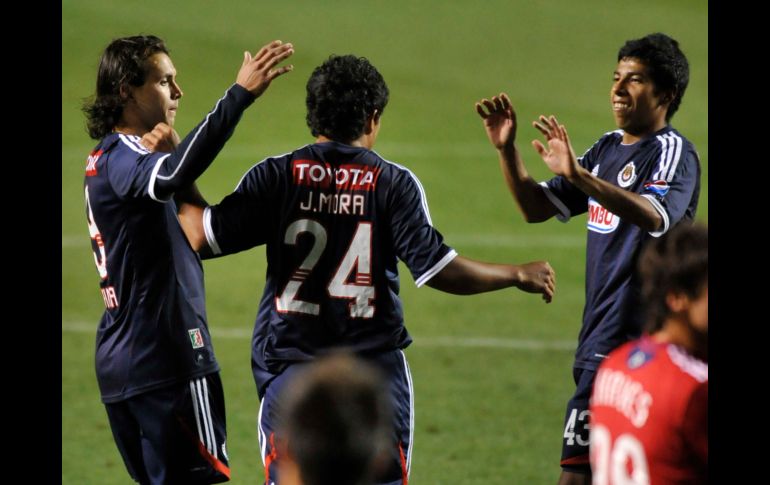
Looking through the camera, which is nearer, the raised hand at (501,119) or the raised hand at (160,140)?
the raised hand at (160,140)

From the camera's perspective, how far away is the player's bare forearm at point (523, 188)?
5.72 meters

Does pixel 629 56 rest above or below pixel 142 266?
above

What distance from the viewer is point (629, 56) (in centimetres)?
565

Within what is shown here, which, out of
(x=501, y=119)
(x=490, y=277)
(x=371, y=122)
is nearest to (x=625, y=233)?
(x=501, y=119)

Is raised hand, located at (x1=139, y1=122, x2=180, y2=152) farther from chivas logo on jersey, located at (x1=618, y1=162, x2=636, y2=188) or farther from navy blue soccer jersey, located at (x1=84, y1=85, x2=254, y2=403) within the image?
chivas logo on jersey, located at (x1=618, y1=162, x2=636, y2=188)

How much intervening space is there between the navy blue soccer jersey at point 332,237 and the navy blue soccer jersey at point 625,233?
40.8 inches

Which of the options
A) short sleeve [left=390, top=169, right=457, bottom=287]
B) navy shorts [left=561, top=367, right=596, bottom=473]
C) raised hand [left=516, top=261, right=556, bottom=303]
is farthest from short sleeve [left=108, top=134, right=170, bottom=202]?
navy shorts [left=561, top=367, right=596, bottom=473]

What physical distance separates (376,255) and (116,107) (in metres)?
1.39

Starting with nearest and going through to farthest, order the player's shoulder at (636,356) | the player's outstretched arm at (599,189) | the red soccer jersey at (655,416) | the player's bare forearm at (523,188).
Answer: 1. the red soccer jersey at (655,416)
2. the player's shoulder at (636,356)
3. the player's outstretched arm at (599,189)
4. the player's bare forearm at (523,188)

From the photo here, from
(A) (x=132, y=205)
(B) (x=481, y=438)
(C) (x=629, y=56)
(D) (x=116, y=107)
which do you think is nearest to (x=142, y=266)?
(A) (x=132, y=205)

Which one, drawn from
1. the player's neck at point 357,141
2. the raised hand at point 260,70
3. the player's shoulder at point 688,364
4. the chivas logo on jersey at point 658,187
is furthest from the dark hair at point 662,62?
the player's shoulder at point 688,364

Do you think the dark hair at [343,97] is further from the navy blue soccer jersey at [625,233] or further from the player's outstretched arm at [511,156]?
the navy blue soccer jersey at [625,233]

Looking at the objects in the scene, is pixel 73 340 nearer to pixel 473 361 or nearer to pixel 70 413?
pixel 70 413

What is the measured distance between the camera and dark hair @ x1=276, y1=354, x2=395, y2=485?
2629 millimetres
